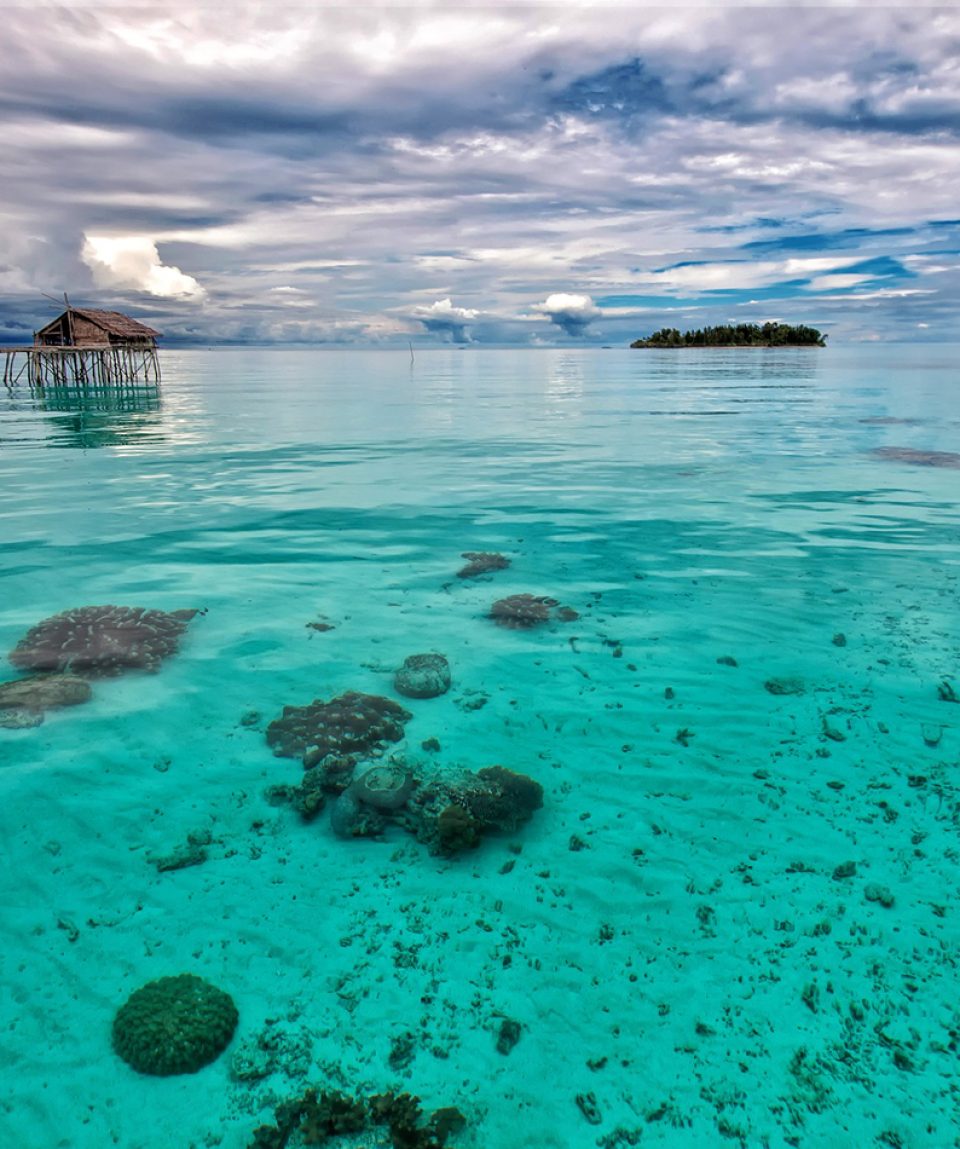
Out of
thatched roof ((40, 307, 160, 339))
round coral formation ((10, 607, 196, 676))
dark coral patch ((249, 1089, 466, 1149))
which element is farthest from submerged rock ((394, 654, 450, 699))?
thatched roof ((40, 307, 160, 339))

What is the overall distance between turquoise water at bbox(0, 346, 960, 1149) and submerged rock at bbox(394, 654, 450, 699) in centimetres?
18

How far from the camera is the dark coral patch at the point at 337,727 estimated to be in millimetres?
8201

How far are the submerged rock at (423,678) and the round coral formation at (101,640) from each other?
362cm

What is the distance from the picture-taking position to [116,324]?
64.8 m

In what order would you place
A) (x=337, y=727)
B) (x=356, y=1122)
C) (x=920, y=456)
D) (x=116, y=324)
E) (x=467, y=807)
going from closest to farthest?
(x=356, y=1122)
(x=467, y=807)
(x=337, y=727)
(x=920, y=456)
(x=116, y=324)

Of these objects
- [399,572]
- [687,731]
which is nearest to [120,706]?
[399,572]

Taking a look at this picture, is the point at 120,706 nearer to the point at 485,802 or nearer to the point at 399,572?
the point at 485,802

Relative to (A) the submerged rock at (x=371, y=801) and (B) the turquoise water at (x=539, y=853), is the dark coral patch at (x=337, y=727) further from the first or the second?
(A) the submerged rock at (x=371, y=801)

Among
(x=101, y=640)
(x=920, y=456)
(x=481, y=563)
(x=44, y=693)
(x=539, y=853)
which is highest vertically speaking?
(x=920, y=456)

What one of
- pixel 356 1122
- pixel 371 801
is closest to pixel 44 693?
pixel 371 801

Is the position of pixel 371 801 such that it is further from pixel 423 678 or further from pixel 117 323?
pixel 117 323

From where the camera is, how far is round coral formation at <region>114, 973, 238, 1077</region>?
475 centimetres

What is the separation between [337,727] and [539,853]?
3.02 meters

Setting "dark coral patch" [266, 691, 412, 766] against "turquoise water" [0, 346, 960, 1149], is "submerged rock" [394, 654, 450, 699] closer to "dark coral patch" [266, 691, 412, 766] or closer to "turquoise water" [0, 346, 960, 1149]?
"turquoise water" [0, 346, 960, 1149]
